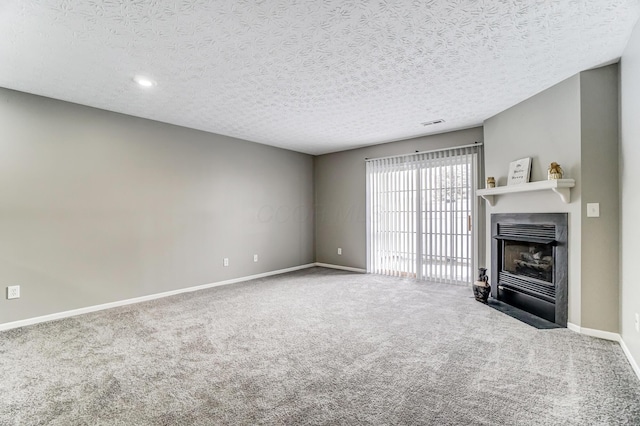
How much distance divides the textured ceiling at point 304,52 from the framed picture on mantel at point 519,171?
74 centimetres

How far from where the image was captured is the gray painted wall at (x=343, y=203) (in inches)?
238

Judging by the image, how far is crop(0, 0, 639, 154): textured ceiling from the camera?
2010mm

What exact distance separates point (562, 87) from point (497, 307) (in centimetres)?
253

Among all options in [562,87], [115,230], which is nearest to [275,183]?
[115,230]

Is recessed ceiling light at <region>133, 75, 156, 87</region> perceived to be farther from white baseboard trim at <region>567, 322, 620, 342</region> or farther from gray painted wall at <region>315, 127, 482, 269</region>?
white baseboard trim at <region>567, 322, 620, 342</region>

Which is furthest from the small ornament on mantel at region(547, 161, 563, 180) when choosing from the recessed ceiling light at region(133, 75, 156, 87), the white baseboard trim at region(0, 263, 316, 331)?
the white baseboard trim at region(0, 263, 316, 331)

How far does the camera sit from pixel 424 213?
17.1 ft

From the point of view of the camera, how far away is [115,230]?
392 centimetres

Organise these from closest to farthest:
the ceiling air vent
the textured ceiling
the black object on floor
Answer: the textured ceiling
the black object on floor
the ceiling air vent

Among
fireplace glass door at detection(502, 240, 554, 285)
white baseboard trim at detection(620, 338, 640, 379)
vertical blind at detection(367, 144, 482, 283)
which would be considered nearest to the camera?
white baseboard trim at detection(620, 338, 640, 379)

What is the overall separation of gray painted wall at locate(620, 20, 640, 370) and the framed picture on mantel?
913 millimetres

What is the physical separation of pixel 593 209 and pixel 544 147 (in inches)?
34.1

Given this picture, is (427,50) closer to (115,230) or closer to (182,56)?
(182,56)

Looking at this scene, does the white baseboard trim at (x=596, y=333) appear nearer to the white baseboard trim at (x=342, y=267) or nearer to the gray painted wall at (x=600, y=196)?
the gray painted wall at (x=600, y=196)
